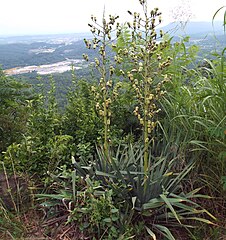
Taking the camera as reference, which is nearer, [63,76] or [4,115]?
[4,115]

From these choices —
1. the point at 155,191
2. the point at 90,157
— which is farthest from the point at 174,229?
the point at 90,157

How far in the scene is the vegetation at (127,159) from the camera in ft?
7.79

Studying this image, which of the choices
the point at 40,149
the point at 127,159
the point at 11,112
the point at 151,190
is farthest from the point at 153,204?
the point at 11,112

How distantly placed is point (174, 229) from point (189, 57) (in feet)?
A: 5.73

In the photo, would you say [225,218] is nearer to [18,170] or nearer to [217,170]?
[217,170]

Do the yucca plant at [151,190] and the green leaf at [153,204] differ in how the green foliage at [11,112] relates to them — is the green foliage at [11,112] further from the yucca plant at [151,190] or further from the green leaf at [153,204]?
the green leaf at [153,204]

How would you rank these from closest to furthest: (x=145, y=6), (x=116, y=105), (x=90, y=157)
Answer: (x=145, y=6) → (x=90, y=157) → (x=116, y=105)

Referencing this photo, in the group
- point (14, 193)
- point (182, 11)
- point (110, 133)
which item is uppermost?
point (182, 11)

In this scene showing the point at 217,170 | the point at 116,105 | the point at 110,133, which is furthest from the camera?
the point at 116,105

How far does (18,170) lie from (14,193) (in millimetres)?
209

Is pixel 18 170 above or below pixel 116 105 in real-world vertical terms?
below

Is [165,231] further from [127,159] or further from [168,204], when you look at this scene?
[127,159]

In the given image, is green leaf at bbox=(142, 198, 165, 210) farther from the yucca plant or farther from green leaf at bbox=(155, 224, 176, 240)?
green leaf at bbox=(155, 224, 176, 240)

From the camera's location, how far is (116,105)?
11.4 ft
